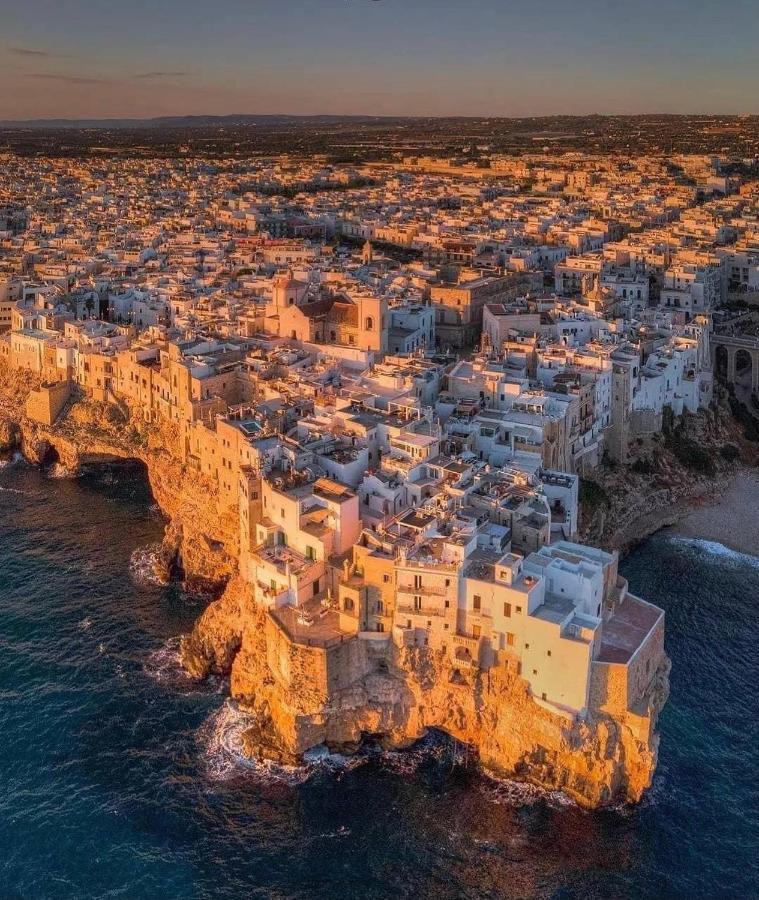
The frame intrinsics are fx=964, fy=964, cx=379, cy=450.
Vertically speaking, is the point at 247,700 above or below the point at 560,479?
below

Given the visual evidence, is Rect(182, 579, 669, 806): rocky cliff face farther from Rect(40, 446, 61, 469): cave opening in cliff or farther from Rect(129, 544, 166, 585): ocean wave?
Rect(40, 446, 61, 469): cave opening in cliff

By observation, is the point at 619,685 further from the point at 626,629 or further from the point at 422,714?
the point at 422,714

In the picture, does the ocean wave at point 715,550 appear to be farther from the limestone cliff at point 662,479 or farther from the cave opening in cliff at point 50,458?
the cave opening in cliff at point 50,458

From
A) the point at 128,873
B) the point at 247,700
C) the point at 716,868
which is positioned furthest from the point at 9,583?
the point at 716,868

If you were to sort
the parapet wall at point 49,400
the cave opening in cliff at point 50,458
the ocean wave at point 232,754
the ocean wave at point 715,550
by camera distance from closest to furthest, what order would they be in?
the ocean wave at point 232,754, the ocean wave at point 715,550, the parapet wall at point 49,400, the cave opening in cliff at point 50,458

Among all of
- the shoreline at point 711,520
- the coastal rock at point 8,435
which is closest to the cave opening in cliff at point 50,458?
the coastal rock at point 8,435

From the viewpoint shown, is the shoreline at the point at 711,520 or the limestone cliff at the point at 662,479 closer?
the limestone cliff at the point at 662,479

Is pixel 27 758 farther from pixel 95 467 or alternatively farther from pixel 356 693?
pixel 95 467
